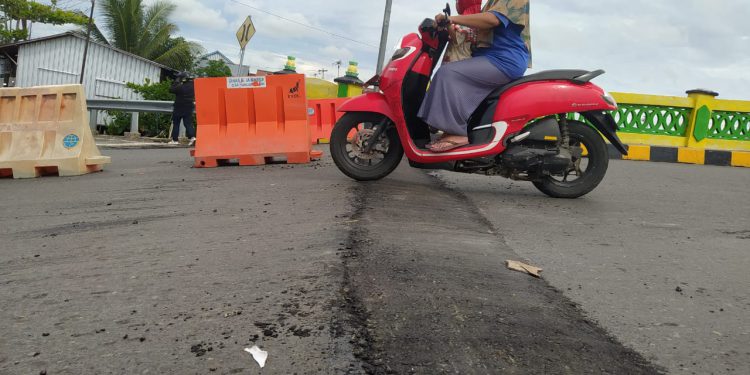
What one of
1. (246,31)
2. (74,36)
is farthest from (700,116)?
(74,36)

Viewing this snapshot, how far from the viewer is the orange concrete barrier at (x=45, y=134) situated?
22.4ft

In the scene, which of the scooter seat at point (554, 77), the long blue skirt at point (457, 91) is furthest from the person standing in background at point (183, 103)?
the scooter seat at point (554, 77)

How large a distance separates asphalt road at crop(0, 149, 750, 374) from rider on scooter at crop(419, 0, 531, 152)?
652 mm

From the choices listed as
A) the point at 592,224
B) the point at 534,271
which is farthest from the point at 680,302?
the point at 592,224

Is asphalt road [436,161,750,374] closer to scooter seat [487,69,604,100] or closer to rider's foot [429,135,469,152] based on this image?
rider's foot [429,135,469,152]

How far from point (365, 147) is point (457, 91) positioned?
0.90m

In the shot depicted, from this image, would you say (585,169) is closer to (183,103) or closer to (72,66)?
(183,103)

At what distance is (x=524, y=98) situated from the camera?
4797mm

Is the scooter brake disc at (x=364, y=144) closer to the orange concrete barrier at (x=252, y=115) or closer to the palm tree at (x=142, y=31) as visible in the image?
the orange concrete barrier at (x=252, y=115)

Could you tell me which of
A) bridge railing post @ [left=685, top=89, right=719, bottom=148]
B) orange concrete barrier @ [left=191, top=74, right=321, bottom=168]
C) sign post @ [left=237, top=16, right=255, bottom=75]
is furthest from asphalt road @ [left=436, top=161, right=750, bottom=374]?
sign post @ [left=237, top=16, right=255, bottom=75]

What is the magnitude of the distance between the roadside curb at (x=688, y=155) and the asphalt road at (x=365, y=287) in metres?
7.62

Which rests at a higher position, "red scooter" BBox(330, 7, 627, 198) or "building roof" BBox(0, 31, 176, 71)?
"building roof" BBox(0, 31, 176, 71)

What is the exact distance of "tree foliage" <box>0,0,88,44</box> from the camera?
1282 inches

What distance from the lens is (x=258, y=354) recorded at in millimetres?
1646
